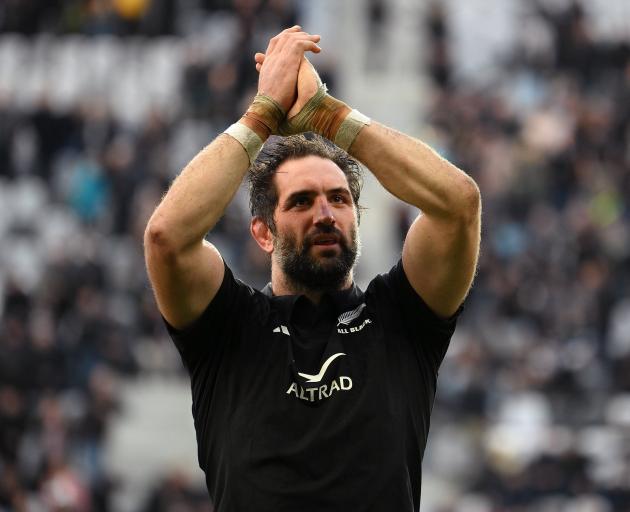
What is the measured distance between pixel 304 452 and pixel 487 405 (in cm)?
949

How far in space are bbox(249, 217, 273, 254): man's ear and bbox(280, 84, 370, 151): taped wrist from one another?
13.3 inches

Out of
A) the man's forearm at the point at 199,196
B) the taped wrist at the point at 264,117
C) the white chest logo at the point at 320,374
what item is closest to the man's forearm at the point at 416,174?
the taped wrist at the point at 264,117

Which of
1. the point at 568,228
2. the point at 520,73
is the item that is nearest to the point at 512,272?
the point at 568,228

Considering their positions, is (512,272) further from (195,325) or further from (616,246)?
(195,325)

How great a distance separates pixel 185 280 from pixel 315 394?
48 centimetres

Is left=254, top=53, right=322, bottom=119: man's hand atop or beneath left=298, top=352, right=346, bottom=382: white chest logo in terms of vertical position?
atop

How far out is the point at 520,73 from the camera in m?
17.6

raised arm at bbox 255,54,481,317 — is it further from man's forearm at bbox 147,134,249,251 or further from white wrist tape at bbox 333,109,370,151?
man's forearm at bbox 147,134,249,251

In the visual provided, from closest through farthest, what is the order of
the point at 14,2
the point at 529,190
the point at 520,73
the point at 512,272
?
the point at 512,272 → the point at 529,190 → the point at 520,73 → the point at 14,2

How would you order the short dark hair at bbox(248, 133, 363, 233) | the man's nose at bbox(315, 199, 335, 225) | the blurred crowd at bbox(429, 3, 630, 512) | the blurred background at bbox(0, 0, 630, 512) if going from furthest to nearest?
the blurred background at bbox(0, 0, 630, 512) < the blurred crowd at bbox(429, 3, 630, 512) < the short dark hair at bbox(248, 133, 363, 233) < the man's nose at bbox(315, 199, 335, 225)

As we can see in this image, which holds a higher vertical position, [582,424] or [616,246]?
[616,246]

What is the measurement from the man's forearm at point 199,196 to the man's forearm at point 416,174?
1.14ft

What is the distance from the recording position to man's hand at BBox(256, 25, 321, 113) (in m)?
4.27

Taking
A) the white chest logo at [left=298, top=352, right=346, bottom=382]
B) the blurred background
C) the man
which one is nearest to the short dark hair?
the man
